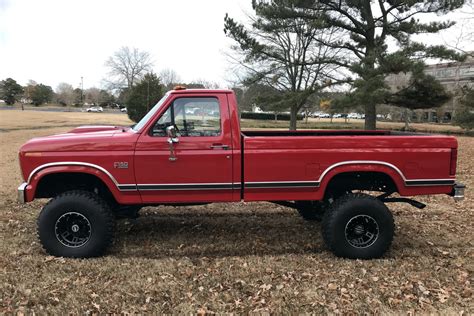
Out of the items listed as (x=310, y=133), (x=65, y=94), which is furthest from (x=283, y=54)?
(x=65, y=94)

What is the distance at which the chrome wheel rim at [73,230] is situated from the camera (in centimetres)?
434

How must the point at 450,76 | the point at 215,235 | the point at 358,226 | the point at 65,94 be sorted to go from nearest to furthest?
the point at 358,226, the point at 215,235, the point at 450,76, the point at 65,94

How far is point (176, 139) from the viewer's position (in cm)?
423

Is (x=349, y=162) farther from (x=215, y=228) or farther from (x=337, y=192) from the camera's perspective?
(x=215, y=228)

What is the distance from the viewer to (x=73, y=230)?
437 centimetres

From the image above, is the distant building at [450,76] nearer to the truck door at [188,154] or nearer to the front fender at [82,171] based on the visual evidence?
the truck door at [188,154]

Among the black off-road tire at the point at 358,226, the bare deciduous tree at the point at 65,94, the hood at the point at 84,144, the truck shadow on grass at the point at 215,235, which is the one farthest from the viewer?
the bare deciduous tree at the point at 65,94

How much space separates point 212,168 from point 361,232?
192cm

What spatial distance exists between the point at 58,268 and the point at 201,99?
96.2 inches

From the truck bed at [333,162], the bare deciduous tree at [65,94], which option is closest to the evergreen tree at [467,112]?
the truck bed at [333,162]

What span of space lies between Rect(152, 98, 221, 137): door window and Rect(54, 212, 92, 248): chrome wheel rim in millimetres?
1427

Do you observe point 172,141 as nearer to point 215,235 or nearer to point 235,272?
point 235,272

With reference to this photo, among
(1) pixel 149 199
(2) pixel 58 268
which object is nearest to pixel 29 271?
(2) pixel 58 268

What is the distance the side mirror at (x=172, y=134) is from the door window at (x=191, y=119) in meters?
0.12
